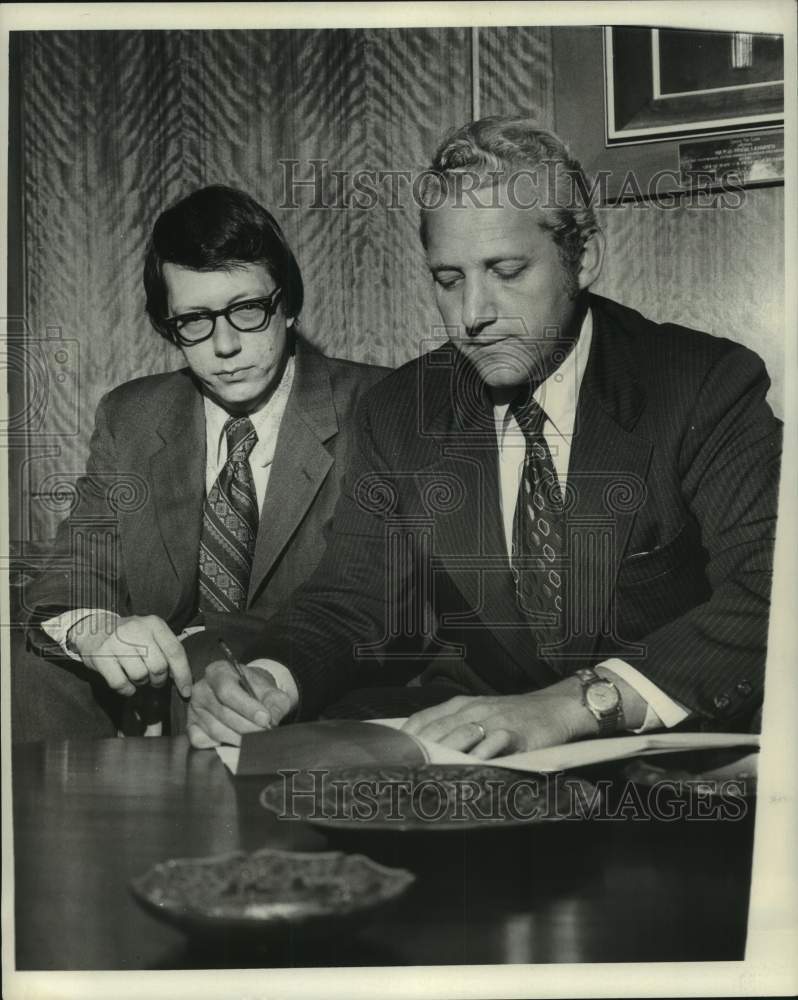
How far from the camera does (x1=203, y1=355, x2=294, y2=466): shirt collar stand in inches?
111

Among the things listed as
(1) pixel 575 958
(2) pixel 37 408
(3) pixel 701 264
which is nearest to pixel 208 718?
(2) pixel 37 408

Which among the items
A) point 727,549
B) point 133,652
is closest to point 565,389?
point 727,549

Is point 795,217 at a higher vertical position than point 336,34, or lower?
lower

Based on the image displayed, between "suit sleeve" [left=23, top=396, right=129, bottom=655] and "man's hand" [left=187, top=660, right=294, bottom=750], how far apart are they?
0.29 metres

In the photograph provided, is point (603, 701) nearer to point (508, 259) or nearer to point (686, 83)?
point (508, 259)

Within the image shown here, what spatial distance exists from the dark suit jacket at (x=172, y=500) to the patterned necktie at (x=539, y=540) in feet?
1.37

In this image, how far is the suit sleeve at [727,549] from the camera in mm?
2717

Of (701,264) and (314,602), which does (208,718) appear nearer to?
(314,602)

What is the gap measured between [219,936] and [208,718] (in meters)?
0.49

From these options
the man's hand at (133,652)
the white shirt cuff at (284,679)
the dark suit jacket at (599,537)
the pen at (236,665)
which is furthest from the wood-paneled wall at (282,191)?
the white shirt cuff at (284,679)

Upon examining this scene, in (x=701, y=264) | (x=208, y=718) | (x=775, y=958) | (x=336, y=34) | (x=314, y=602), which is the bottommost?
(x=775, y=958)

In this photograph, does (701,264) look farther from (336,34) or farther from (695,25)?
(336,34)

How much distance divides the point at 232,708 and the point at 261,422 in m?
0.68

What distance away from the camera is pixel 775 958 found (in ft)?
9.18
